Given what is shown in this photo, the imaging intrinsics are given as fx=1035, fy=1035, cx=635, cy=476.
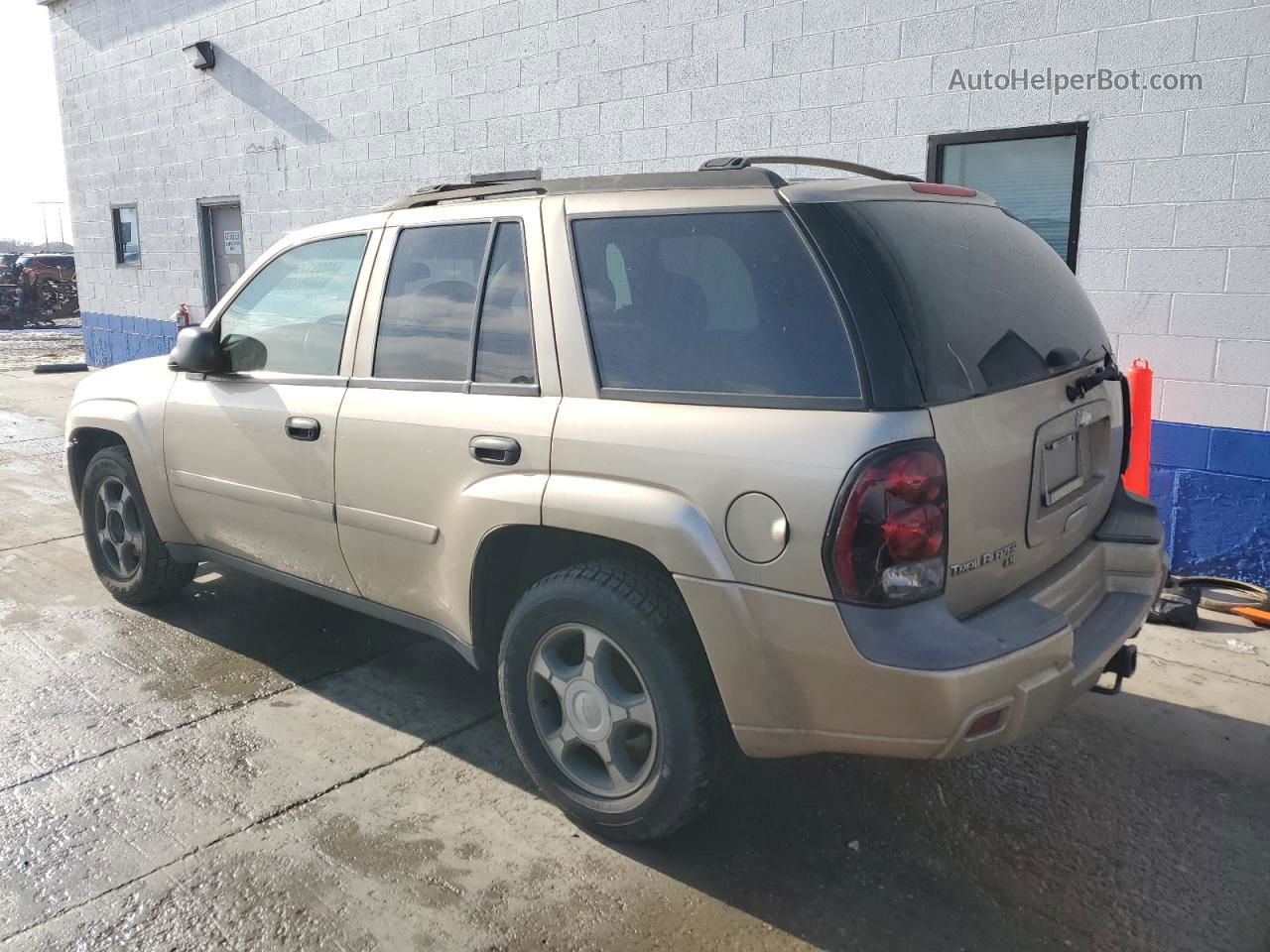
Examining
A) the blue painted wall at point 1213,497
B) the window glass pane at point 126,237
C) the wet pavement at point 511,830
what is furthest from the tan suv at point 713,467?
the window glass pane at point 126,237

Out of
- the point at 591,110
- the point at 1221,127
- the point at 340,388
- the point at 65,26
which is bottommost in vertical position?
the point at 340,388

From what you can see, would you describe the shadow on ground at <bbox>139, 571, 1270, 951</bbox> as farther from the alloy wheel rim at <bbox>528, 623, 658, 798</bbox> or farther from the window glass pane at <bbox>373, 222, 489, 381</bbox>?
the window glass pane at <bbox>373, 222, 489, 381</bbox>

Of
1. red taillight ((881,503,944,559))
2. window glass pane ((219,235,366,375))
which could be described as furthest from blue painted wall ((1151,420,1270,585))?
window glass pane ((219,235,366,375))

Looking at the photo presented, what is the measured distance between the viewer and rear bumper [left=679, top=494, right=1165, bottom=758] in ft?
7.93

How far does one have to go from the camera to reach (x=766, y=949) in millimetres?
2650

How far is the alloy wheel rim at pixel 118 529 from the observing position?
4945mm

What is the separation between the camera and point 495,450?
313cm

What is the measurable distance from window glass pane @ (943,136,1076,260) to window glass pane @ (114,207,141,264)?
38.2 ft

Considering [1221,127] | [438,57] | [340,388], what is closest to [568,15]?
[438,57]

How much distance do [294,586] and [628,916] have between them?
6.85 ft

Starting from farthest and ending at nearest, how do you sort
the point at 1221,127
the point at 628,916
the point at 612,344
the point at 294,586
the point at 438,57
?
the point at 438,57, the point at 1221,127, the point at 294,586, the point at 612,344, the point at 628,916

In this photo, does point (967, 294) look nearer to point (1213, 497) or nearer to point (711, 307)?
point (711, 307)

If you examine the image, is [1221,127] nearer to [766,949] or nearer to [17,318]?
[766,949]

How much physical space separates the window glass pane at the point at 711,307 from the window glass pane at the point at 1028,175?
3.37 m
